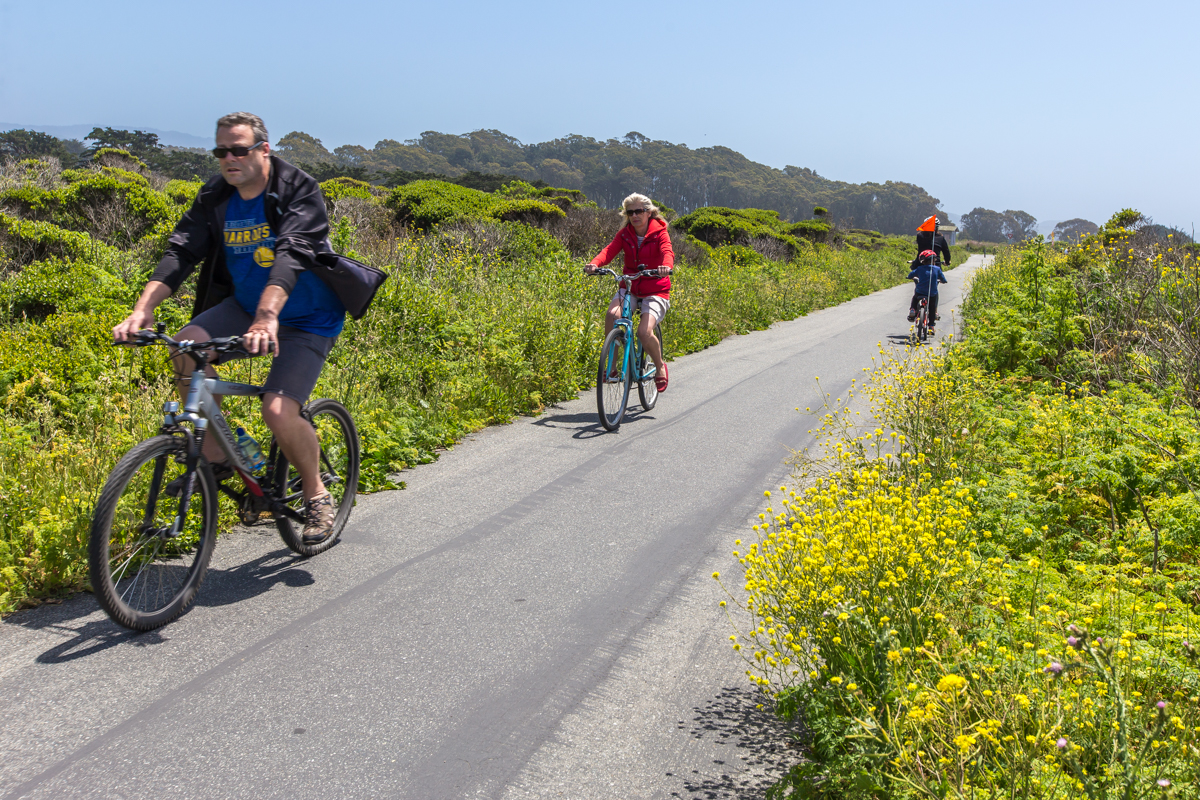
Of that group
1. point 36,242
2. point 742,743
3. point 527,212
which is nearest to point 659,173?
point 527,212

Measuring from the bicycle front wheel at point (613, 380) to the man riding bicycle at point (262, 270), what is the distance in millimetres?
3705

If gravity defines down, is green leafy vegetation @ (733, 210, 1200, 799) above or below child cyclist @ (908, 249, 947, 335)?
below

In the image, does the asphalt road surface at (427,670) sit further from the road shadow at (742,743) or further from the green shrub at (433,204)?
the green shrub at (433,204)

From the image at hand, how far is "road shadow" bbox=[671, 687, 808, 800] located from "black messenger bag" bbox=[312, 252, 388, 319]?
2497mm

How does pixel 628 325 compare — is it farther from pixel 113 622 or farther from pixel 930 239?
pixel 930 239

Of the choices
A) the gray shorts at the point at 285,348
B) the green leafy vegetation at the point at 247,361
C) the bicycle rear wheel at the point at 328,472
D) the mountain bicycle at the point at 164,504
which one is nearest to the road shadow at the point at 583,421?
the green leafy vegetation at the point at 247,361

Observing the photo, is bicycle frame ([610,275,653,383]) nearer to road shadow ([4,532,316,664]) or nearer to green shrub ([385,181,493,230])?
road shadow ([4,532,316,664])

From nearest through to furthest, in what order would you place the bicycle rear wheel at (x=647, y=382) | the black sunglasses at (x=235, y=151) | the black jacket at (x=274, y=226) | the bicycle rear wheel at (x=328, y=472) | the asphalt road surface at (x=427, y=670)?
the asphalt road surface at (x=427, y=670) → the black sunglasses at (x=235, y=151) → the black jacket at (x=274, y=226) → the bicycle rear wheel at (x=328, y=472) → the bicycle rear wheel at (x=647, y=382)

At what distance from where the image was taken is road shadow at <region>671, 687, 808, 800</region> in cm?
285

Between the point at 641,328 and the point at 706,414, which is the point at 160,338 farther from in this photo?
the point at 706,414

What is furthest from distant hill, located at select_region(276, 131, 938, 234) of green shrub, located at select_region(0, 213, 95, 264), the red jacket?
the red jacket

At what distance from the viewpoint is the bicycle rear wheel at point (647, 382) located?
8719 millimetres

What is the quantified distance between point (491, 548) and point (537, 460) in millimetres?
1981

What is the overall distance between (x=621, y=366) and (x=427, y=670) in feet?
16.5
